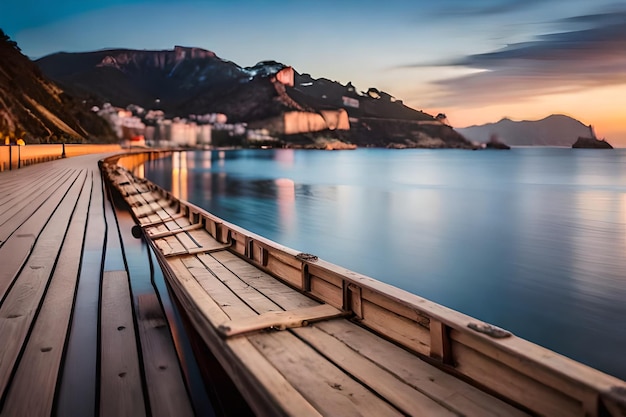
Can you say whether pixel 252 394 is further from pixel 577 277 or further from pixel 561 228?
pixel 561 228

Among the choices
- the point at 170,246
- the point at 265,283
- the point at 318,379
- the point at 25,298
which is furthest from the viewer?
the point at 170,246

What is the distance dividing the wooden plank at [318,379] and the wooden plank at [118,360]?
782 millimetres

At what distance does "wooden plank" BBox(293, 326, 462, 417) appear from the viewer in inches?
95.3

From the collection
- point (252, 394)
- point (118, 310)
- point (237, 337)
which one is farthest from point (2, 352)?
point (252, 394)

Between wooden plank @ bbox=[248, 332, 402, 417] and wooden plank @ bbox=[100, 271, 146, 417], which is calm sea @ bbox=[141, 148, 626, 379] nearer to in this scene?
wooden plank @ bbox=[248, 332, 402, 417]

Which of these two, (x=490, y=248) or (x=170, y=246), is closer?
(x=170, y=246)

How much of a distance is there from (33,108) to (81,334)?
61807 millimetres

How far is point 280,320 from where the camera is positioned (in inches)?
136

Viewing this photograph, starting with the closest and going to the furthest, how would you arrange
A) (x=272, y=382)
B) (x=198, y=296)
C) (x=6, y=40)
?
(x=272, y=382), (x=198, y=296), (x=6, y=40)

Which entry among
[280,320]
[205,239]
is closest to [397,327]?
[280,320]

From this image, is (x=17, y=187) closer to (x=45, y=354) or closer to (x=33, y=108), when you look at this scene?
(x=45, y=354)

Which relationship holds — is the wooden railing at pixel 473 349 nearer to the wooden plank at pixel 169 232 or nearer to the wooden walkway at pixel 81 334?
the wooden walkway at pixel 81 334

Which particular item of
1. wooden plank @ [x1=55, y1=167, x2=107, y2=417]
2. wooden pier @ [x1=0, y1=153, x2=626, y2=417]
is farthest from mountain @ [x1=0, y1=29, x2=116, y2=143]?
wooden pier @ [x1=0, y1=153, x2=626, y2=417]

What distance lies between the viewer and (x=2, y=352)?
320 centimetres
